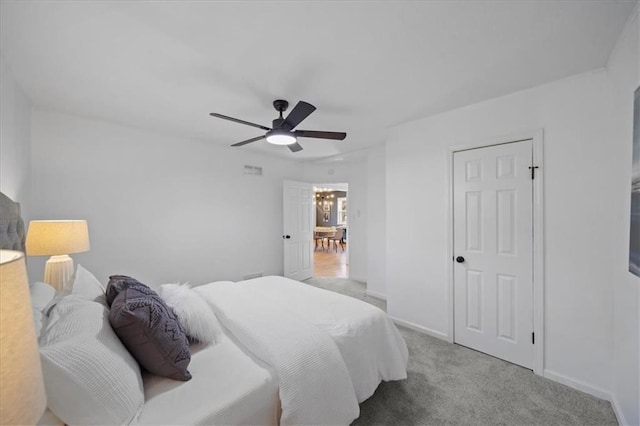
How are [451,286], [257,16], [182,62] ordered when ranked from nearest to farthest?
[257,16], [182,62], [451,286]

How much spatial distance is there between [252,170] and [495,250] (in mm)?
3807

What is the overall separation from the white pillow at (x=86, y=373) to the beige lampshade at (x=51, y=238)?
1.40 metres

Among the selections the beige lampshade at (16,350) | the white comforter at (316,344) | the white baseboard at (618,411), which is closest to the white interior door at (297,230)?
the white comforter at (316,344)

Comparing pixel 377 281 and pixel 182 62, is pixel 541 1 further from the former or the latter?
pixel 377 281

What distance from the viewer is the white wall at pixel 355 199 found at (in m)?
5.29

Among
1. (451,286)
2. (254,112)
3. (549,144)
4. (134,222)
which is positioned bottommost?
(451,286)

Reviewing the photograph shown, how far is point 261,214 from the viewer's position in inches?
192

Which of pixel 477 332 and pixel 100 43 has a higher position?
pixel 100 43

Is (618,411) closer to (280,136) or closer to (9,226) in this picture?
(280,136)

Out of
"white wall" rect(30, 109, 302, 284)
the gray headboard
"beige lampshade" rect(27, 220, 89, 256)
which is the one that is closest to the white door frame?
the gray headboard

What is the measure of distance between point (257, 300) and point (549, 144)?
110 inches

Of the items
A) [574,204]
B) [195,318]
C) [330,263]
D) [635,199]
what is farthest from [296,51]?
[330,263]

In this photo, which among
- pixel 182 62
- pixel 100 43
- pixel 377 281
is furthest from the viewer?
pixel 377 281

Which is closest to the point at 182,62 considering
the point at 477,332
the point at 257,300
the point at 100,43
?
the point at 100,43
